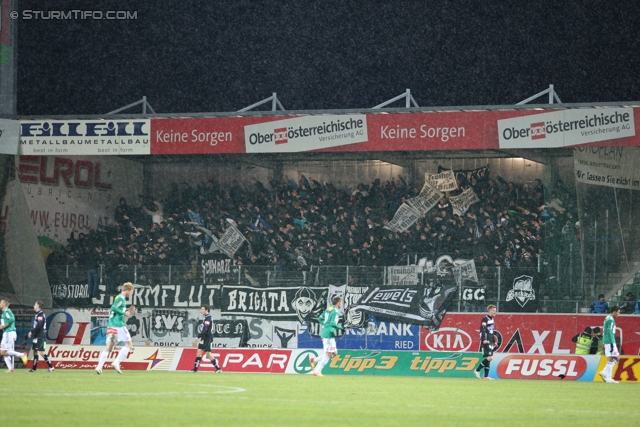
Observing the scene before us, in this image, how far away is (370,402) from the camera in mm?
14305

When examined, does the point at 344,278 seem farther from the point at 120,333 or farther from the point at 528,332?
the point at 120,333

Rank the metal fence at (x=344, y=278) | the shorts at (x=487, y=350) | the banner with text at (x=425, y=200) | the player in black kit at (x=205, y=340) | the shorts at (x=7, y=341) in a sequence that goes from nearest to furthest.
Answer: the shorts at (x=487, y=350) → the shorts at (x=7, y=341) → the player in black kit at (x=205, y=340) → the metal fence at (x=344, y=278) → the banner with text at (x=425, y=200)

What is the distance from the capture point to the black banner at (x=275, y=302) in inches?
1093

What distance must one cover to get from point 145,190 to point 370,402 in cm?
2423

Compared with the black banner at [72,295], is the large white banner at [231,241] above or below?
above

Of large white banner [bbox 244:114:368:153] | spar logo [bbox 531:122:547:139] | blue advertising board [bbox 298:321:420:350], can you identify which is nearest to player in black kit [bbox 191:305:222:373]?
blue advertising board [bbox 298:321:420:350]

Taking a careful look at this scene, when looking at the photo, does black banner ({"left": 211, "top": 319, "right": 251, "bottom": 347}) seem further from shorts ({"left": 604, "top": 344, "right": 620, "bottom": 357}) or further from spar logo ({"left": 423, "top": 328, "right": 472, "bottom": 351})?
shorts ({"left": 604, "top": 344, "right": 620, "bottom": 357})

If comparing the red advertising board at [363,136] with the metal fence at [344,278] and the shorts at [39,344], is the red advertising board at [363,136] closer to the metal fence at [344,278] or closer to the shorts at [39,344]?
the metal fence at [344,278]

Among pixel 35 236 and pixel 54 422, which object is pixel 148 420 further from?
pixel 35 236

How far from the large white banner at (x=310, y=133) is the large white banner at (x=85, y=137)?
3850 mm

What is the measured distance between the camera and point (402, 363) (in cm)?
2533

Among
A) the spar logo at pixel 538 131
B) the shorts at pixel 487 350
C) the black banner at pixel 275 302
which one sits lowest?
the shorts at pixel 487 350

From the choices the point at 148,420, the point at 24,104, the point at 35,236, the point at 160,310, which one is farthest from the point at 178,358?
the point at 24,104

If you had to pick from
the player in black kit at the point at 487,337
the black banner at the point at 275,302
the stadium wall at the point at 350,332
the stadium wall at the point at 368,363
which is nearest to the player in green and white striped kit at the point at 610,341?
the stadium wall at the point at 368,363
